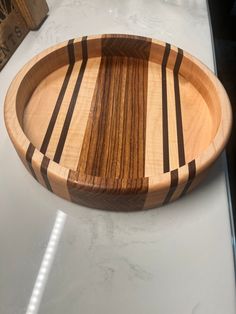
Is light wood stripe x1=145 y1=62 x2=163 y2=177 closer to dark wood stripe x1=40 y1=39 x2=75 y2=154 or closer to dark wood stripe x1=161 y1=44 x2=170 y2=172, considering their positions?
dark wood stripe x1=161 y1=44 x2=170 y2=172

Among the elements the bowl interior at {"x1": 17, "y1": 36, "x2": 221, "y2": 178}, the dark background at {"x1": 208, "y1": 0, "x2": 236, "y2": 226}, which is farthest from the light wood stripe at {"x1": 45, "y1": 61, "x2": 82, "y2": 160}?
the dark background at {"x1": 208, "y1": 0, "x2": 236, "y2": 226}

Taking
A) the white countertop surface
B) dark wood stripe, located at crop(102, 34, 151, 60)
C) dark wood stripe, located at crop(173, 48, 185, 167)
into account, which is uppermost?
dark wood stripe, located at crop(102, 34, 151, 60)

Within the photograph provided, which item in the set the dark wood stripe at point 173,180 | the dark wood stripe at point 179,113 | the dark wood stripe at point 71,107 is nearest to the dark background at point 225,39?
the dark wood stripe at point 179,113

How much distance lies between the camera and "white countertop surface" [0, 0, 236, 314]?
382 mm

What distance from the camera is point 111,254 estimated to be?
0.42 m

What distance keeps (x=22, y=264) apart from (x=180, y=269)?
224mm

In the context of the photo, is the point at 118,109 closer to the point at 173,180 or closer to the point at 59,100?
the point at 59,100

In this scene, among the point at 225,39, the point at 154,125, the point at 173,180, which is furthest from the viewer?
the point at 225,39

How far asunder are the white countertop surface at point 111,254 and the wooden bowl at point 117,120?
1.7 inches

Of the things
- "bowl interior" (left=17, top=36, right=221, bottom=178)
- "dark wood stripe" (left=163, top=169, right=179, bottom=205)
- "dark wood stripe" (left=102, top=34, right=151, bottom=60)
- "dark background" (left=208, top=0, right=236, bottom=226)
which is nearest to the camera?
"dark wood stripe" (left=163, top=169, right=179, bottom=205)

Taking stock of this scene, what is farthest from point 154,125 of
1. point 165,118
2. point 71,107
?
point 71,107

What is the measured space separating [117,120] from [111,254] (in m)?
0.24

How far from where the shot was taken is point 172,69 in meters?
0.60

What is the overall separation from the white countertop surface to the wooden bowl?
0.14 ft
